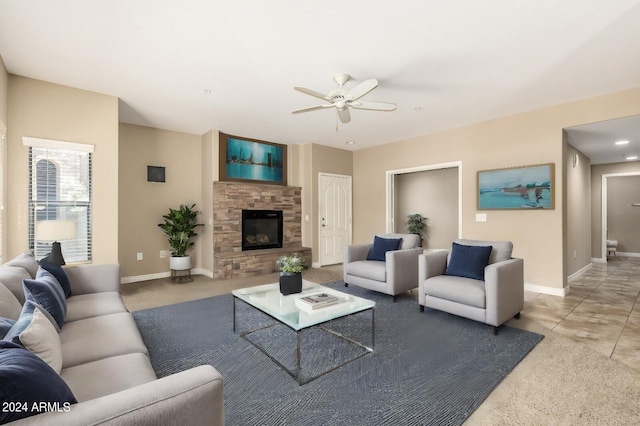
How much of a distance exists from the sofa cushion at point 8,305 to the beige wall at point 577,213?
20.8 feet

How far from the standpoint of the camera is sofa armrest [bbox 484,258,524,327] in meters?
2.85

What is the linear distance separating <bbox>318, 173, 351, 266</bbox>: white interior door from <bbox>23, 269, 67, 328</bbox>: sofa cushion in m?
4.92

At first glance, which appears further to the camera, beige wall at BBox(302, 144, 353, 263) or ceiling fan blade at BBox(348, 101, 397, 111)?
beige wall at BBox(302, 144, 353, 263)

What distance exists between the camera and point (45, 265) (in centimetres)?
249

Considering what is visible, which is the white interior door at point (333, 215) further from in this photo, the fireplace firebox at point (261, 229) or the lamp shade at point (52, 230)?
the lamp shade at point (52, 230)

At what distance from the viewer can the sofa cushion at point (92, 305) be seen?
2258 mm

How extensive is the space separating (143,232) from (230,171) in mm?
1865

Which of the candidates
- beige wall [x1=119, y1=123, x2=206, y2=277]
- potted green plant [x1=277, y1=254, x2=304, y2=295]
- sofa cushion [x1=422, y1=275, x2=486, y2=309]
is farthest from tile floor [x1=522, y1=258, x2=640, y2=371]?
beige wall [x1=119, y1=123, x2=206, y2=277]

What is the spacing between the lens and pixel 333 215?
6863 mm

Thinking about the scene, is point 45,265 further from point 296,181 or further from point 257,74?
point 296,181

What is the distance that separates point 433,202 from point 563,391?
6582 millimetres

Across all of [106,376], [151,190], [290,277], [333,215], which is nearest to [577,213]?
[333,215]

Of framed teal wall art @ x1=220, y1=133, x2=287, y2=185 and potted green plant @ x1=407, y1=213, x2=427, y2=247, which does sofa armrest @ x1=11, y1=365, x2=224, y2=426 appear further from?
potted green plant @ x1=407, y1=213, x2=427, y2=247

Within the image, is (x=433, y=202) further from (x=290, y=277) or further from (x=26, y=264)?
(x=26, y=264)
